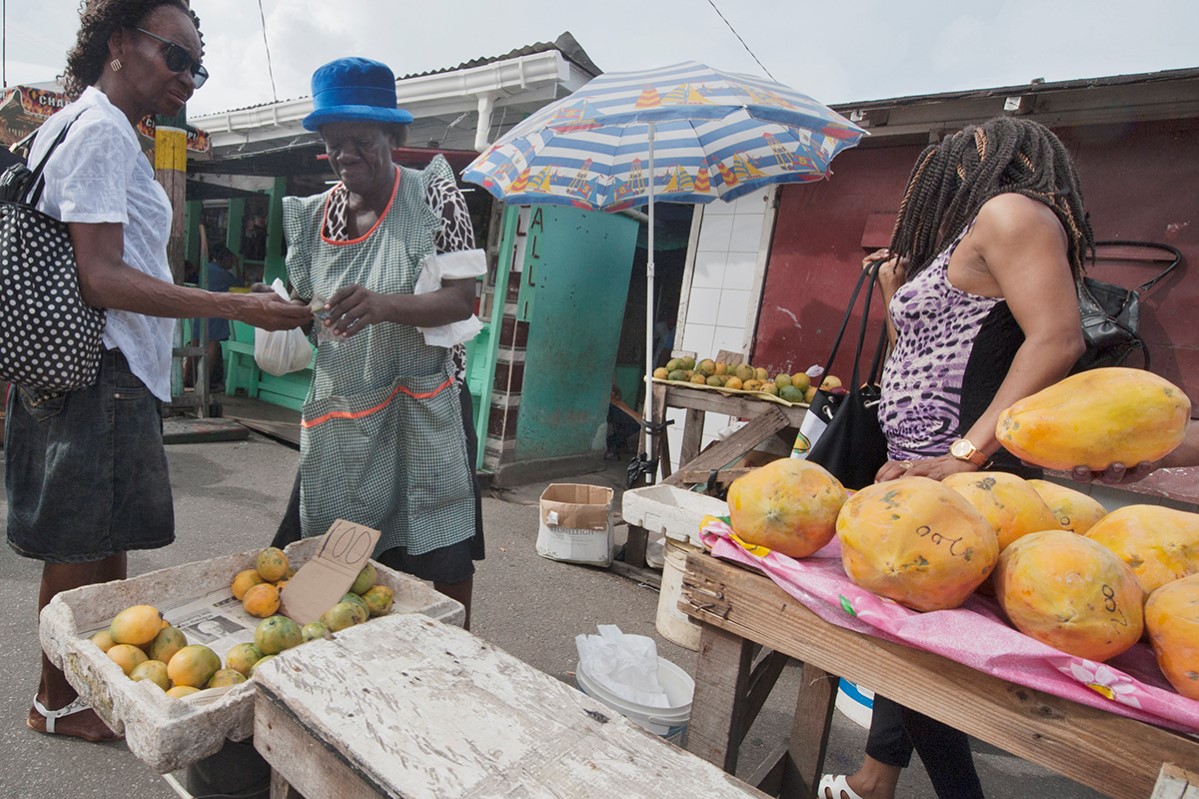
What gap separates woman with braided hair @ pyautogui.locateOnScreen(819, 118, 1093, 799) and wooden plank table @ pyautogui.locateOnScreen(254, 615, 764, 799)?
755 mm

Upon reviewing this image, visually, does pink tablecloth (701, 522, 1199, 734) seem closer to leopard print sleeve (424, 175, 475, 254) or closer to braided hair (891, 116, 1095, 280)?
braided hair (891, 116, 1095, 280)

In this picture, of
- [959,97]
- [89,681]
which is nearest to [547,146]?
[959,97]

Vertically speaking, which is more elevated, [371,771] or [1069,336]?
[1069,336]

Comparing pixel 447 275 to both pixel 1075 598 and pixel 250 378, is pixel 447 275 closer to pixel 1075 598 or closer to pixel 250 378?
pixel 1075 598

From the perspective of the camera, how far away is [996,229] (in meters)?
1.53

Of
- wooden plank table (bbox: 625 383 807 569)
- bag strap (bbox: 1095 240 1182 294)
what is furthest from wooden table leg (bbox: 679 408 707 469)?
bag strap (bbox: 1095 240 1182 294)

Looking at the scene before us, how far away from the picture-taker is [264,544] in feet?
13.5

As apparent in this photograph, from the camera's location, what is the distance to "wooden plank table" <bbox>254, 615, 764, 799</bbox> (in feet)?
3.43

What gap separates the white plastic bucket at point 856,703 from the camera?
8.98 feet

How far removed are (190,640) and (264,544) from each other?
2333 millimetres

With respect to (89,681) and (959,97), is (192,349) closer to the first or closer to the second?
(89,681)

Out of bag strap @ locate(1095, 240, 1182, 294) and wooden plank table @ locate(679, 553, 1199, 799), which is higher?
bag strap @ locate(1095, 240, 1182, 294)

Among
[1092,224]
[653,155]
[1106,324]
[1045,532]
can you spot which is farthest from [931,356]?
[1092,224]

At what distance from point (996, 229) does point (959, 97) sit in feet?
10.2
